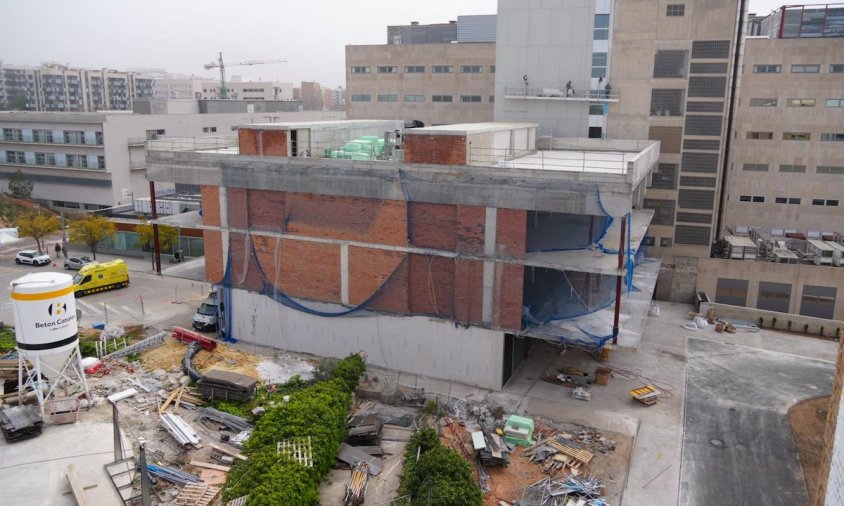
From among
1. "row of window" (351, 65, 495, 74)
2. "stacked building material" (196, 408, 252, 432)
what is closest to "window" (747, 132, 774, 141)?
"row of window" (351, 65, 495, 74)

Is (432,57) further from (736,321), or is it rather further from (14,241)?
(14,241)

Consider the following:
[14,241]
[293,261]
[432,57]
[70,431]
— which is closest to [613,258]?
[293,261]

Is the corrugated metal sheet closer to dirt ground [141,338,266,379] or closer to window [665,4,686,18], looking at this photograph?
window [665,4,686,18]

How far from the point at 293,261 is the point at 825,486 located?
2375cm

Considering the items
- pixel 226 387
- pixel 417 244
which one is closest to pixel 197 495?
pixel 226 387

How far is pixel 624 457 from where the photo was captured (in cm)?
2353

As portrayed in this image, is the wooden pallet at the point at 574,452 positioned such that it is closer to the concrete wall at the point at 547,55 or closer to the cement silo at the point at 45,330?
the cement silo at the point at 45,330

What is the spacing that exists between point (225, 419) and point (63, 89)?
496ft

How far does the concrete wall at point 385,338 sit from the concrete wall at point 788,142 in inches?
1121

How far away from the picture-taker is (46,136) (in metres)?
64.2

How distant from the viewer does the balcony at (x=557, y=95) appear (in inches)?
1654

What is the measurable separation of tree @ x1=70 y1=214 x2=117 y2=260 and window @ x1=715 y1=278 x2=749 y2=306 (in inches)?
1759

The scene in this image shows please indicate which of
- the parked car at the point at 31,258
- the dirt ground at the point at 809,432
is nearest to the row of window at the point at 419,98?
the parked car at the point at 31,258

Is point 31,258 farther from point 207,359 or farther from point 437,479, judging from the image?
point 437,479
